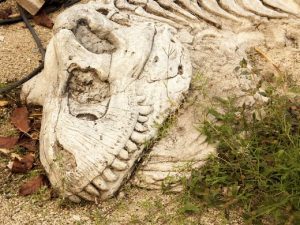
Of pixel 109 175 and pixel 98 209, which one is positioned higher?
pixel 109 175

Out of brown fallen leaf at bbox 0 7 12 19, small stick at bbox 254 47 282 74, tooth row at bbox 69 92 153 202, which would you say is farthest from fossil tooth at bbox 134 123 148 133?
brown fallen leaf at bbox 0 7 12 19

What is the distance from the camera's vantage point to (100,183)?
93.4 inches

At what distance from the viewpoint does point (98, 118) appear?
2471mm

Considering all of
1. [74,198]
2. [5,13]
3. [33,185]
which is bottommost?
[5,13]

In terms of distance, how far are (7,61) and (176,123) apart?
1585 mm

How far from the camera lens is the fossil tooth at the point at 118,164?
7.77 feet

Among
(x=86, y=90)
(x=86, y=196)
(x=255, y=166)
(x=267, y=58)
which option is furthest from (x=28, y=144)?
(x=267, y=58)

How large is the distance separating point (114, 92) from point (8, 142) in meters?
0.73

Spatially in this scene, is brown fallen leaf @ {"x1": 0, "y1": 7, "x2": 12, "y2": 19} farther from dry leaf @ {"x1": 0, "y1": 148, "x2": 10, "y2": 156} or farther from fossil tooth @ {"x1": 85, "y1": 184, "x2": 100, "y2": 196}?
fossil tooth @ {"x1": 85, "y1": 184, "x2": 100, "y2": 196}

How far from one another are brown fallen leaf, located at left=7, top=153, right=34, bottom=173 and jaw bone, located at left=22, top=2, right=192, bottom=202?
245 mm

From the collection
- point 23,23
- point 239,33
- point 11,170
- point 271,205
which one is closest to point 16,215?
point 11,170

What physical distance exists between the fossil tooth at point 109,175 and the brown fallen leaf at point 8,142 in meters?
0.75

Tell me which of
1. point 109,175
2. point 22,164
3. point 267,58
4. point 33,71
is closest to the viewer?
point 109,175

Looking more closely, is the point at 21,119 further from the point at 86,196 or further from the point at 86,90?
the point at 86,196
